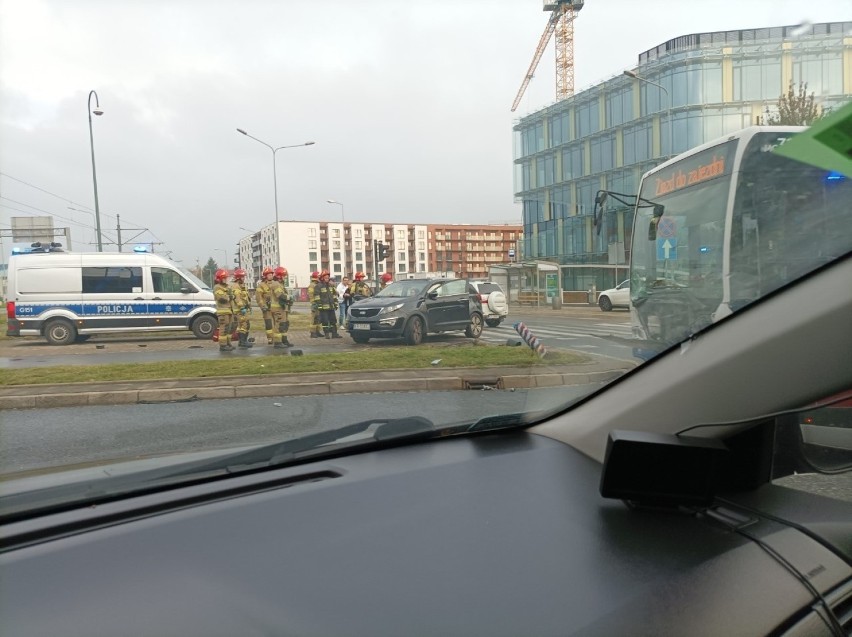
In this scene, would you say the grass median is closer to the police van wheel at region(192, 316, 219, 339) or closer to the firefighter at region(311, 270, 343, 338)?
the firefighter at region(311, 270, 343, 338)

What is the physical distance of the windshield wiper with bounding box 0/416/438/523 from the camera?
5.49ft

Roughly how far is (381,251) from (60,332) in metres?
5.38

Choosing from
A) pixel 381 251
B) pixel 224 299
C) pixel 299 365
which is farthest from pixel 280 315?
pixel 381 251

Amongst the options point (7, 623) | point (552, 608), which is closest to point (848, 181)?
point (552, 608)

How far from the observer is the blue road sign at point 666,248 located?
123 inches

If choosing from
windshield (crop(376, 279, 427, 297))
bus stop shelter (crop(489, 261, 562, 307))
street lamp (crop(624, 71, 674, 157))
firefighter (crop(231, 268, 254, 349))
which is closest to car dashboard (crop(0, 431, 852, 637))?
street lamp (crop(624, 71, 674, 157))

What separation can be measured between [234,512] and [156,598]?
1.24 ft

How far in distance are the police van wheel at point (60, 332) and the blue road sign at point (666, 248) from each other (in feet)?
24.1

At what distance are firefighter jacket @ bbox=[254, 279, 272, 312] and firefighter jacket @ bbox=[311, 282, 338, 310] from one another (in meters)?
0.82

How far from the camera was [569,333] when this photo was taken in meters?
4.21

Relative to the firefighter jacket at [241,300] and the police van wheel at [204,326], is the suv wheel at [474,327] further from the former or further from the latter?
the firefighter jacket at [241,300]

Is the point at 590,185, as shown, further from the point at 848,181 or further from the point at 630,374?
the point at 848,181

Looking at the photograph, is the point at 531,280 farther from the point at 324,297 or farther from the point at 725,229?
the point at 324,297

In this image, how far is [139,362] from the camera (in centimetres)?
705
